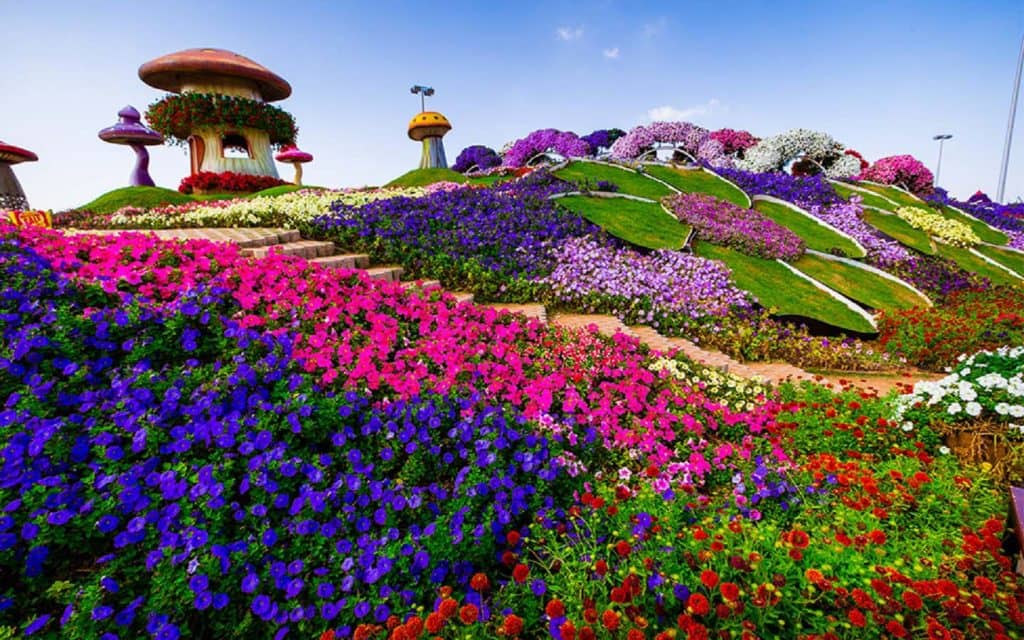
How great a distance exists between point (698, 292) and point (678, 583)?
699 cm

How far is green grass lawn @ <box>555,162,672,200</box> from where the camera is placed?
540 inches

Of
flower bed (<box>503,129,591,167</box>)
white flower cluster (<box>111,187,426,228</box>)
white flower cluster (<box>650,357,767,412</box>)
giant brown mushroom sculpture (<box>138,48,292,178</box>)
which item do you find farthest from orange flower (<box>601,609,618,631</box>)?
flower bed (<box>503,129,591,167</box>)

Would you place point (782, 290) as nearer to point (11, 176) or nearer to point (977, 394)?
point (977, 394)

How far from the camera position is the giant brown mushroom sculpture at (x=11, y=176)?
2197 cm

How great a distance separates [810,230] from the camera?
13.6m

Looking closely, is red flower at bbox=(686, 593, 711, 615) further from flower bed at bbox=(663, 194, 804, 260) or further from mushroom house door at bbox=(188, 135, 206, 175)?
mushroom house door at bbox=(188, 135, 206, 175)

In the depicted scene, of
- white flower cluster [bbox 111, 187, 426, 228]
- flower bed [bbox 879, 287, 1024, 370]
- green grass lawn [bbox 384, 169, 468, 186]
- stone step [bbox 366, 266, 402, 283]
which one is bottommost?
flower bed [bbox 879, 287, 1024, 370]

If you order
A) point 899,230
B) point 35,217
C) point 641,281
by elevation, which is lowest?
point 641,281

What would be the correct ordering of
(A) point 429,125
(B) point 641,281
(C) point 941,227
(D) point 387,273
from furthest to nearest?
1. (A) point 429,125
2. (C) point 941,227
3. (B) point 641,281
4. (D) point 387,273

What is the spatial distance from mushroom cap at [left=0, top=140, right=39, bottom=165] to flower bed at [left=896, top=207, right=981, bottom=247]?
1497 inches

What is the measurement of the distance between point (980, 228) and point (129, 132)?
3861 centimetres

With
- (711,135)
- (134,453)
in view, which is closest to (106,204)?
(134,453)

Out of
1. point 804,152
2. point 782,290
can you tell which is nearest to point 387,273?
point 782,290

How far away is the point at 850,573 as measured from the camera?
2164mm
